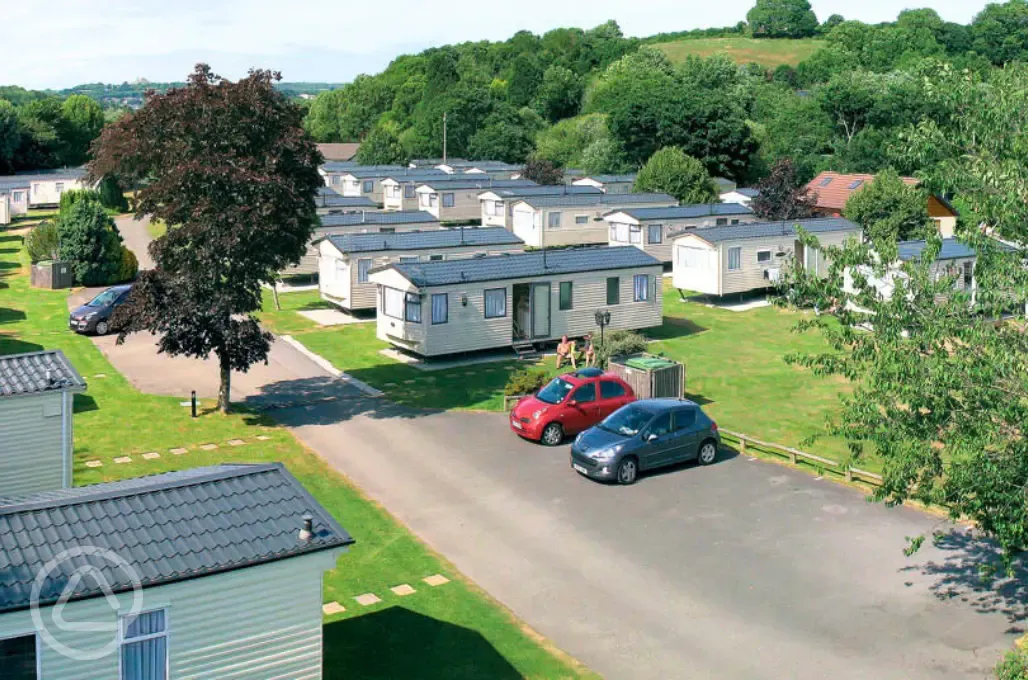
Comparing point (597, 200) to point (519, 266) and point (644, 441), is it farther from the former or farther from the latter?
point (644, 441)

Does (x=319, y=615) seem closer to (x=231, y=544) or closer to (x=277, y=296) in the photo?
(x=231, y=544)

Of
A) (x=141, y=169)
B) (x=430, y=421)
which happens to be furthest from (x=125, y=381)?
(x=430, y=421)

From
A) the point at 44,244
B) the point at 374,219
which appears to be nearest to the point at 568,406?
the point at 374,219

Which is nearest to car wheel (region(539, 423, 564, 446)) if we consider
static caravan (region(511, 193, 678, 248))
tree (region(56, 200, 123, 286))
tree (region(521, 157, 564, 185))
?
tree (region(56, 200, 123, 286))

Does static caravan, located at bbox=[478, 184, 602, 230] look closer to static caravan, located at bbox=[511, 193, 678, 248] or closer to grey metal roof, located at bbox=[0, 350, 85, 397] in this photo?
static caravan, located at bbox=[511, 193, 678, 248]

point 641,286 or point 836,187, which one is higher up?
point 836,187

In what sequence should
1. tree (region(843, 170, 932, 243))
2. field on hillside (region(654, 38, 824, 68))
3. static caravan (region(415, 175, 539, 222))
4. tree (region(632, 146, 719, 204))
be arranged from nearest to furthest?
tree (region(843, 170, 932, 243)) → tree (region(632, 146, 719, 204)) → static caravan (region(415, 175, 539, 222)) → field on hillside (region(654, 38, 824, 68))
